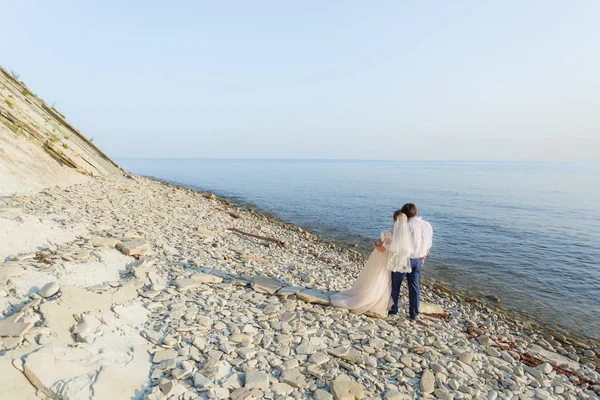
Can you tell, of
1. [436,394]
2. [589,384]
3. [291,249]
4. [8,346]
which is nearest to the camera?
[8,346]

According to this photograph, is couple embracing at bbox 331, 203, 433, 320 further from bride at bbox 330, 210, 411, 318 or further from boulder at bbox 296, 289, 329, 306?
boulder at bbox 296, 289, 329, 306

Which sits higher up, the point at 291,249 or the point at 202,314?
the point at 202,314

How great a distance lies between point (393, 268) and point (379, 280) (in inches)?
20.1

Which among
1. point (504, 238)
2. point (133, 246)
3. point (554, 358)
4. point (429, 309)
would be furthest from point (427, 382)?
point (504, 238)

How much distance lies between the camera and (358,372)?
5320 mm

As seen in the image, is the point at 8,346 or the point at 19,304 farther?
the point at 19,304

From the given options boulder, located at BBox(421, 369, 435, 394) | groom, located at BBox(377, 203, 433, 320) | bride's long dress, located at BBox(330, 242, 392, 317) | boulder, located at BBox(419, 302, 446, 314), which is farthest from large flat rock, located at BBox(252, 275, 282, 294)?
boulder, located at BBox(419, 302, 446, 314)

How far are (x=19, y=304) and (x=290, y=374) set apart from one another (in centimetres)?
471

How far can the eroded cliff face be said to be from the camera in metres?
13.5

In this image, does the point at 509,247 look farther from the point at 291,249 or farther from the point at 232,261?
the point at 232,261

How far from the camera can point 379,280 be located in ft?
26.2

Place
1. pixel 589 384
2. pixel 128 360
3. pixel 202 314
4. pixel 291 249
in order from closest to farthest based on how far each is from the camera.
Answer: pixel 128 360 → pixel 202 314 → pixel 589 384 → pixel 291 249

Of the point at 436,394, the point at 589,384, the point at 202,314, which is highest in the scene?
the point at 202,314

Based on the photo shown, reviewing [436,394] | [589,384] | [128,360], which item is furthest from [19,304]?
[589,384]
